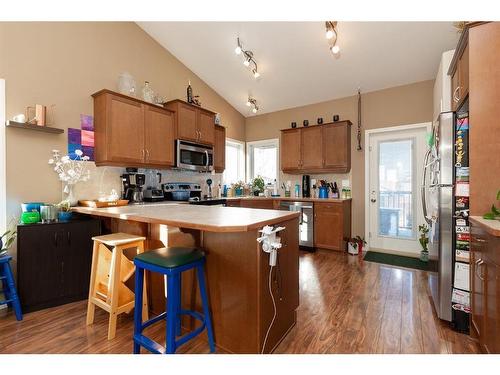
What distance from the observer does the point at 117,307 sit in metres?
1.85

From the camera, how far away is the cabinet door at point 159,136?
10.7 feet

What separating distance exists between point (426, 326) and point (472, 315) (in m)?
0.33

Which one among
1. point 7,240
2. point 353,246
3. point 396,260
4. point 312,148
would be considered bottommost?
point 396,260

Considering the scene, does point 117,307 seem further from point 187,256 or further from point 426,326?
point 426,326

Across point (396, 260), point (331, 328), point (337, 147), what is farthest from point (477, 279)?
point (337, 147)

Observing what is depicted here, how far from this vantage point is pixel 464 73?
1970 mm

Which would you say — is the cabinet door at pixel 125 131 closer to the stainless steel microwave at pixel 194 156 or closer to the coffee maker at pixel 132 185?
the coffee maker at pixel 132 185

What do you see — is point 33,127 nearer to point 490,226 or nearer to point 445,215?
point 490,226

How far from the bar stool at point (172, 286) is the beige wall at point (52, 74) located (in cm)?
186

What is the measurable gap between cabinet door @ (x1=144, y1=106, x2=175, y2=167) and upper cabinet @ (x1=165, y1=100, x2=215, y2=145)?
0.38 ft

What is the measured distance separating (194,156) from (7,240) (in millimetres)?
2311

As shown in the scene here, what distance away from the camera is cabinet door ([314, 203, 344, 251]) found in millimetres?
3992

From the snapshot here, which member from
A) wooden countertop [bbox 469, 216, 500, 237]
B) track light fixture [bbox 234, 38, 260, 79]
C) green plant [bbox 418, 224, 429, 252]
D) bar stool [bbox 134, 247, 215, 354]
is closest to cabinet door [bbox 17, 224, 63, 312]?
bar stool [bbox 134, 247, 215, 354]

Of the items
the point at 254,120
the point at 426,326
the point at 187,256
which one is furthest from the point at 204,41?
the point at 426,326
